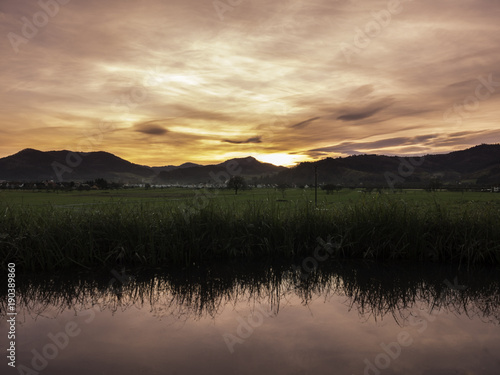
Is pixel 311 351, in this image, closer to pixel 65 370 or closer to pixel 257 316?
pixel 257 316

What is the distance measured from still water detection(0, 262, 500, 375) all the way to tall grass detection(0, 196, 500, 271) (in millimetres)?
1042

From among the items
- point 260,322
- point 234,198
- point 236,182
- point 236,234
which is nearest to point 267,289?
point 260,322

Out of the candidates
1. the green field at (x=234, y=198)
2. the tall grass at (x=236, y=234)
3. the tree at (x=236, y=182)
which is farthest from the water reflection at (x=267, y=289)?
the tree at (x=236, y=182)

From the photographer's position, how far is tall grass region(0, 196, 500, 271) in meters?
11.0

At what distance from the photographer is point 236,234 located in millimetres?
12523

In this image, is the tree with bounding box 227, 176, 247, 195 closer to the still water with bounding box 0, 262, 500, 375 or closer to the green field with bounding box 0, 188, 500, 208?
the green field with bounding box 0, 188, 500, 208

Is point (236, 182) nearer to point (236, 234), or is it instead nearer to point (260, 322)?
point (236, 234)

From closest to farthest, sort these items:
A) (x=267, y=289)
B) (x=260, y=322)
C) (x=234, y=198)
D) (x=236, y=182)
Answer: (x=260, y=322) → (x=267, y=289) → (x=234, y=198) → (x=236, y=182)

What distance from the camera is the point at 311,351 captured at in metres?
5.84

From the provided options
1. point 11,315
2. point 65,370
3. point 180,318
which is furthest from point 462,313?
point 11,315

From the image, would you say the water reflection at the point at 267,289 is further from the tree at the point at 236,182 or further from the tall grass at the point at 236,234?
the tree at the point at 236,182

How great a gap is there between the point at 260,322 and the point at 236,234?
562 centimetres

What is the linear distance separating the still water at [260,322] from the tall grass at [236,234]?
1042 millimetres

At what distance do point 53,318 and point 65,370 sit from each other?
2.40 m
